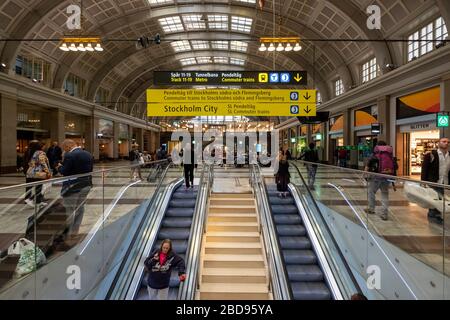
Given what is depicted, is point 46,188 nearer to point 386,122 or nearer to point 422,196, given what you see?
point 422,196

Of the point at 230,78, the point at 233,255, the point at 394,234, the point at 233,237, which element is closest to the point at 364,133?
the point at 230,78

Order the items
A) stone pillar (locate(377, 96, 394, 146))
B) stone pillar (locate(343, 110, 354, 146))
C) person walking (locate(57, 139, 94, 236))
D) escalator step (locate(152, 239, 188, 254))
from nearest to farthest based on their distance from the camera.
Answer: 1. person walking (locate(57, 139, 94, 236))
2. escalator step (locate(152, 239, 188, 254))
3. stone pillar (locate(377, 96, 394, 146))
4. stone pillar (locate(343, 110, 354, 146))

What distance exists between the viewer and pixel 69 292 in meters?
4.48

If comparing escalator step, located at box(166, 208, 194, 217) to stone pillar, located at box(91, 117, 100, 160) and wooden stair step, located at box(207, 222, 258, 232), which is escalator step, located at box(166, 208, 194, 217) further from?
stone pillar, located at box(91, 117, 100, 160)

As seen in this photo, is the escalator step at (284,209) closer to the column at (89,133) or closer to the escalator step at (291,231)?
the escalator step at (291,231)

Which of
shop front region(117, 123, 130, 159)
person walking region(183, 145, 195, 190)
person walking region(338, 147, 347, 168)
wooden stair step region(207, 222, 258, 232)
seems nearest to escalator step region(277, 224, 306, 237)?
wooden stair step region(207, 222, 258, 232)

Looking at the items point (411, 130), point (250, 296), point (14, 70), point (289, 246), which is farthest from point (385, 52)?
point (14, 70)

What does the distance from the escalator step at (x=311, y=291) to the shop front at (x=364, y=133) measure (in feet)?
49.6

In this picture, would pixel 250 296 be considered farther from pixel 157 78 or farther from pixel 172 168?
pixel 157 78

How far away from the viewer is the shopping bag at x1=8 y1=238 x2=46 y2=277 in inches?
142

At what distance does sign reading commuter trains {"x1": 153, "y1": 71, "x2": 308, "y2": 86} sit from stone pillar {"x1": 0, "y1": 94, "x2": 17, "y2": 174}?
40.1 ft

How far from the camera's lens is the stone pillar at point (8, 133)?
19.2 m

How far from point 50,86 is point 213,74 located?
731 inches

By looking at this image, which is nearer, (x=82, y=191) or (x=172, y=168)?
(x=82, y=191)
